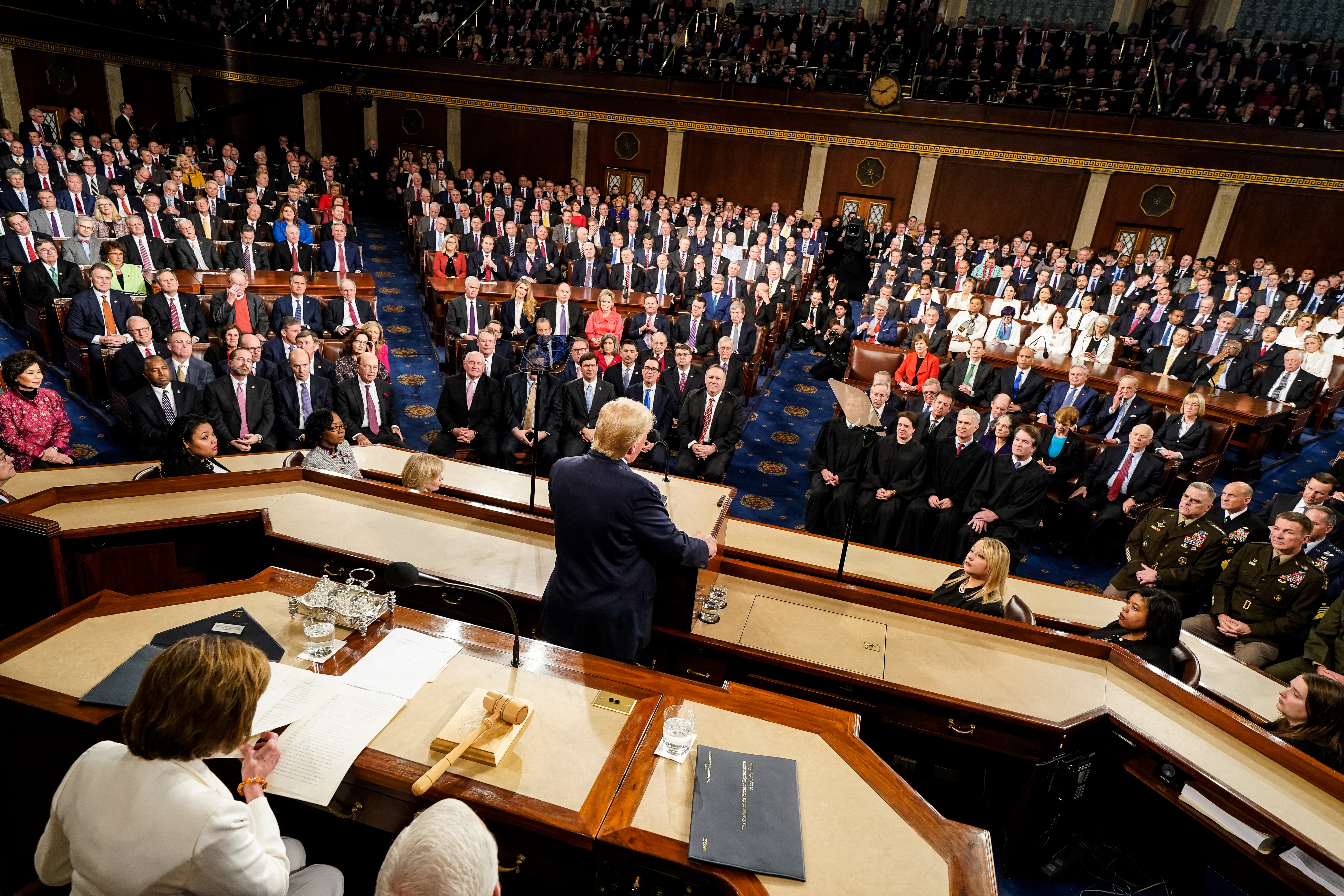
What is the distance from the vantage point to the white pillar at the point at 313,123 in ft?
62.3

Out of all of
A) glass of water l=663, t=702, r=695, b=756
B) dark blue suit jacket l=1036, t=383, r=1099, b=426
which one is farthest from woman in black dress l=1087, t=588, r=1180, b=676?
dark blue suit jacket l=1036, t=383, r=1099, b=426

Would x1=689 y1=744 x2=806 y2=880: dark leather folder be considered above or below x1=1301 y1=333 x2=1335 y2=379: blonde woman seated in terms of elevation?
below

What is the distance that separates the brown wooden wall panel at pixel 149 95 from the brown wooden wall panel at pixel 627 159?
31.5ft

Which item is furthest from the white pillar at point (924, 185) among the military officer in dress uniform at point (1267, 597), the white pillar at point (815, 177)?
the military officer in dress uniform at point (1267, 597)

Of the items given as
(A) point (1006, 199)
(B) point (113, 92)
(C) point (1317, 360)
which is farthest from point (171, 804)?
(B) point (113, 92)

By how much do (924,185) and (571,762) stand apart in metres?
17.1

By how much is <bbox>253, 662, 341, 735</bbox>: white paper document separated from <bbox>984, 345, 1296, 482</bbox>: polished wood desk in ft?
25.1

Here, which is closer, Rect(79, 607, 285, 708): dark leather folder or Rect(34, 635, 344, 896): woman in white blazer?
Rect(34, 635, 344, 896): woman in white blazer

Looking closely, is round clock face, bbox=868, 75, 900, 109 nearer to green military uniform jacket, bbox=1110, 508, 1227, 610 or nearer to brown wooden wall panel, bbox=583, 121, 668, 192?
brown wooden wall panel, bbox=583, 121, 668, 192

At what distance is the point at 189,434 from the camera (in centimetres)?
407

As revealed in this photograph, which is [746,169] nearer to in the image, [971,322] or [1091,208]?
[1091,208]

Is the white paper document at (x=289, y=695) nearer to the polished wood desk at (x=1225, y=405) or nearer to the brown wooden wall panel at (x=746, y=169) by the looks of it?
the polished wood desk at (x=1225, y=405)

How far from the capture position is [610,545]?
2.63 m

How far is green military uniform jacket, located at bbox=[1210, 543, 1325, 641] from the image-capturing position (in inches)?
171
